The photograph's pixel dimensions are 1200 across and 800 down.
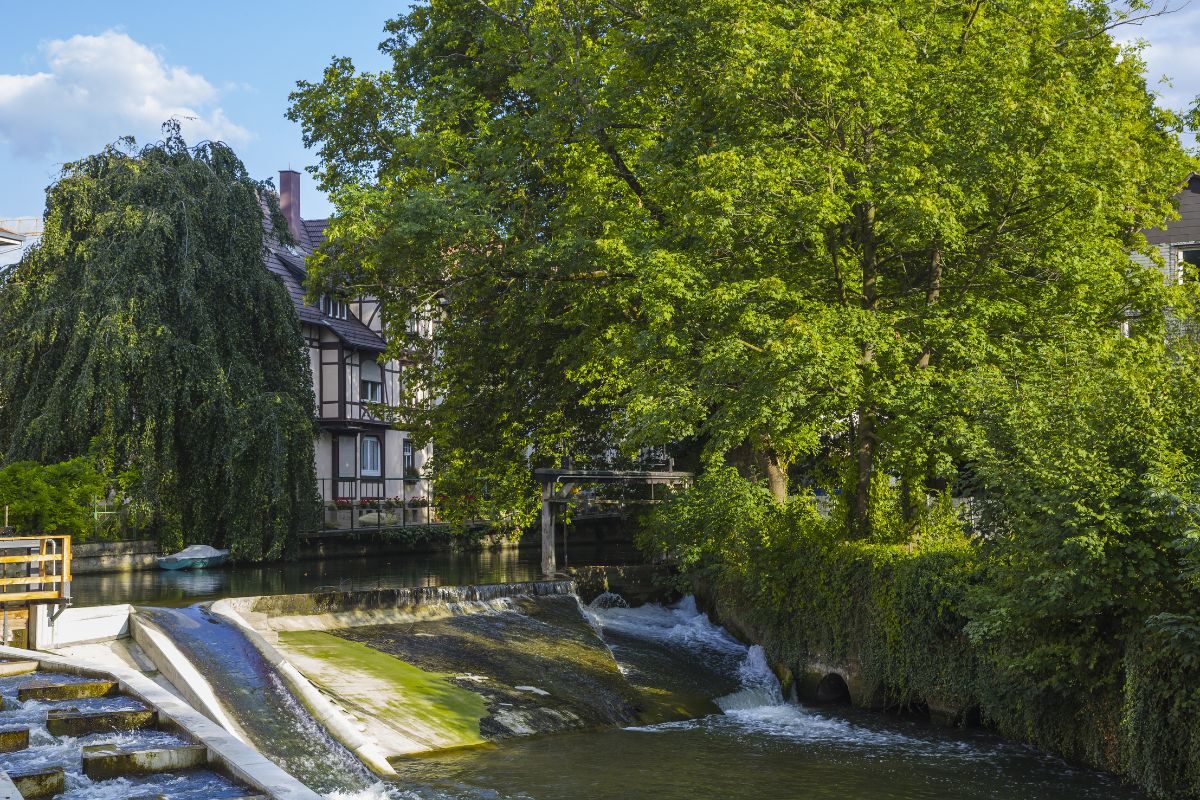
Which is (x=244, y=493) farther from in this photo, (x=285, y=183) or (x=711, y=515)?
(x=285, y=183)

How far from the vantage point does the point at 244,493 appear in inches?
1129

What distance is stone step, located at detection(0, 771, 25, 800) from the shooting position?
8.33 metres

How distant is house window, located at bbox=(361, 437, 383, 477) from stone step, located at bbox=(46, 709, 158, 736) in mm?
36508

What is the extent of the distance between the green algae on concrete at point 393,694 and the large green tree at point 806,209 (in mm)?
4963

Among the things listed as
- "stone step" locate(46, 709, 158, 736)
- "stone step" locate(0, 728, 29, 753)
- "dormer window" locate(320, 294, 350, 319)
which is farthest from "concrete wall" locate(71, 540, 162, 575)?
"stone step" locate(0, 728, 29, 753)

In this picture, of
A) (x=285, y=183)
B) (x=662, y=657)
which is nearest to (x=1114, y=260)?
(x=662, y=657)

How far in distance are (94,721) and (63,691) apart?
4.09ft

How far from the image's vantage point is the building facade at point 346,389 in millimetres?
44031

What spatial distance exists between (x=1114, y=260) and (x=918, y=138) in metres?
3.33

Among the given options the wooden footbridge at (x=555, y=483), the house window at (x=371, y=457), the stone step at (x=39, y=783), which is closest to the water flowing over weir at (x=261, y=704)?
the stone step at (x=39, y=783)

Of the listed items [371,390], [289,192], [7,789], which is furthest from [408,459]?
[7,789]

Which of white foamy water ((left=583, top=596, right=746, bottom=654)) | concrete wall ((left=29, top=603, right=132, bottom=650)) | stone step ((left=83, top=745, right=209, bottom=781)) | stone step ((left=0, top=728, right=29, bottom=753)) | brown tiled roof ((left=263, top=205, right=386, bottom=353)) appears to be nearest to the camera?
stone step ((left=83, top=745, right=209, bottom=781))

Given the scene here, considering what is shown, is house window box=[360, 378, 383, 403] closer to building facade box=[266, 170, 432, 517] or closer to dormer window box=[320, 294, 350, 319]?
building facade box=[266, 170, 432, 517]

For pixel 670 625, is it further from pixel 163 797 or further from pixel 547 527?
pixel 163 797
